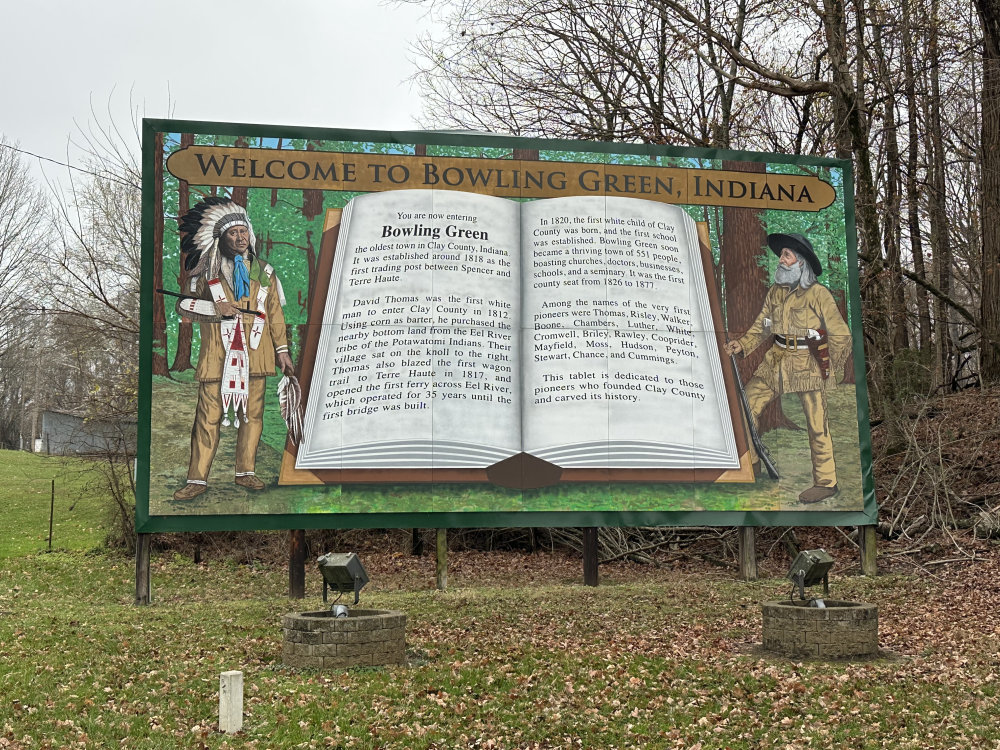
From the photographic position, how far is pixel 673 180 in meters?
15.0

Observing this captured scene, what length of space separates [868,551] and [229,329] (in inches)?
389

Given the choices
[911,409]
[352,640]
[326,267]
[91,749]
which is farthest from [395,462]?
[911,409]

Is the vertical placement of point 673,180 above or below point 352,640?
above

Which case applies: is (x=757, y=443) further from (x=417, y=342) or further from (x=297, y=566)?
→ (x=297, y=566)

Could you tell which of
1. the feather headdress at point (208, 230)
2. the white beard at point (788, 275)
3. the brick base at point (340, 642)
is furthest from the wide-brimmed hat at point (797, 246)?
the brick base at point (340, 642)

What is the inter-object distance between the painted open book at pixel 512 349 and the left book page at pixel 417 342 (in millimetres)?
19

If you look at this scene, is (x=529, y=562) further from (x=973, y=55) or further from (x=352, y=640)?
(x=973, y=55)

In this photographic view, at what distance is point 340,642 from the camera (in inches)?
368

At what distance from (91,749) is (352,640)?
107 inches

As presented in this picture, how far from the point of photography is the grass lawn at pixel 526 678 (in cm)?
759

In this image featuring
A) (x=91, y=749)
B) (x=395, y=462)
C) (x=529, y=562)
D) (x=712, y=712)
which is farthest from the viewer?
(x=529, y=562)

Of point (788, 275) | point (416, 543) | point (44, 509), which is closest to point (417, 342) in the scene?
point (788, 275)

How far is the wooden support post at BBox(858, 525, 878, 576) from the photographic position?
15133 millimetres

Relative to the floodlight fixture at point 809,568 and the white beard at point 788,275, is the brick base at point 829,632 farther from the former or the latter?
the white beard at point 788,275
